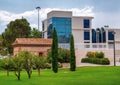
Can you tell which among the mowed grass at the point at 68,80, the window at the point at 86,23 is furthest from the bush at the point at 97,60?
the window at the point at 86,23

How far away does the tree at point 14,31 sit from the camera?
76312 mm

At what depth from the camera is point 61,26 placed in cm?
8012

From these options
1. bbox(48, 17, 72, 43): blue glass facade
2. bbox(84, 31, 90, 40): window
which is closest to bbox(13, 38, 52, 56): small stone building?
bbox(48, 17, 72, 43): blue glass facade

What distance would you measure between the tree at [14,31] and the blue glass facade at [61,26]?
5807 millimetres

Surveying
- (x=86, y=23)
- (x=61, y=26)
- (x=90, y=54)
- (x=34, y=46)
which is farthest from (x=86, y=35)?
(x=34, y=46)

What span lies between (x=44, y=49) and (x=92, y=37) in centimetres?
3350

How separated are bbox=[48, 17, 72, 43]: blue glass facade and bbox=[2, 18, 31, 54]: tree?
5.81 m

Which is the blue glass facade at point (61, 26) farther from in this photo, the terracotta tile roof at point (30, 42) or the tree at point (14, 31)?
the terracotta tile roof at point (30, 42)

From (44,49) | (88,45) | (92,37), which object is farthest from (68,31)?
(44,49)

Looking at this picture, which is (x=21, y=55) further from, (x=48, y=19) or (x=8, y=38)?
(x=48, y=19)

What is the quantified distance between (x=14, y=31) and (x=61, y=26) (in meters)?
11.7

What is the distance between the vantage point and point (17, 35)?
77.9 meters

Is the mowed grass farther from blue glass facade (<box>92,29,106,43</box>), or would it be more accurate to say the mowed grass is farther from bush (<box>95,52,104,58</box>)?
blue glass facade (<box>92,29,106,43</box>)

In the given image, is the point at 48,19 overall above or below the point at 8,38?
above
